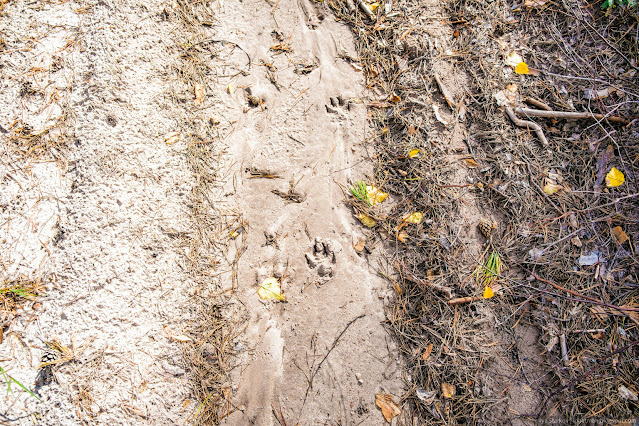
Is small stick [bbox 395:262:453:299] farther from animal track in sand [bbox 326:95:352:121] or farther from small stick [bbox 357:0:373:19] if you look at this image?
small stick [bbox 357:0:373:19]

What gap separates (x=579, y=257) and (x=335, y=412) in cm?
183

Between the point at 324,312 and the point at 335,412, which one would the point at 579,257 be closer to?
the point at 324,312

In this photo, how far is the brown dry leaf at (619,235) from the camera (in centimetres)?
214

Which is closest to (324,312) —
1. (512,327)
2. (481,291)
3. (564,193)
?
(481,291)

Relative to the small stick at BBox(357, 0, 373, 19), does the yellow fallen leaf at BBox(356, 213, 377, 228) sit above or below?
below

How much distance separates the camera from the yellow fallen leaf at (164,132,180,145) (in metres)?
2.15

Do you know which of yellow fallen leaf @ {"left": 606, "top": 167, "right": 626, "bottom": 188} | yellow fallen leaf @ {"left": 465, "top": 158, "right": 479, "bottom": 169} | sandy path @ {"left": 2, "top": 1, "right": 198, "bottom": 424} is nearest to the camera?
sandy path @ {"left": 2, "top": 1, "right": 198, "bottom": 424}

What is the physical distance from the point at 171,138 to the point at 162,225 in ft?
Answer: 1.88

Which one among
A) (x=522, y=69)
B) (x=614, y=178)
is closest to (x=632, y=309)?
(x=614, y=178)

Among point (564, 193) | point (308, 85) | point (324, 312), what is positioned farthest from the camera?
point (308, 85)

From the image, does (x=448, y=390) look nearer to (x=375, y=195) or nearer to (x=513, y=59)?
(x=375, y=195)

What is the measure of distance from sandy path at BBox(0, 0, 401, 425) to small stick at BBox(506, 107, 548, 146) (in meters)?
1.05

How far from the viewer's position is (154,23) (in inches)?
88.7

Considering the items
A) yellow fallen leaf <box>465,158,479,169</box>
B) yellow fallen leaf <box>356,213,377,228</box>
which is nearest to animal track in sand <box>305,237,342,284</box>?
yellow fallen leaf <box>356,213,377,228</box>
